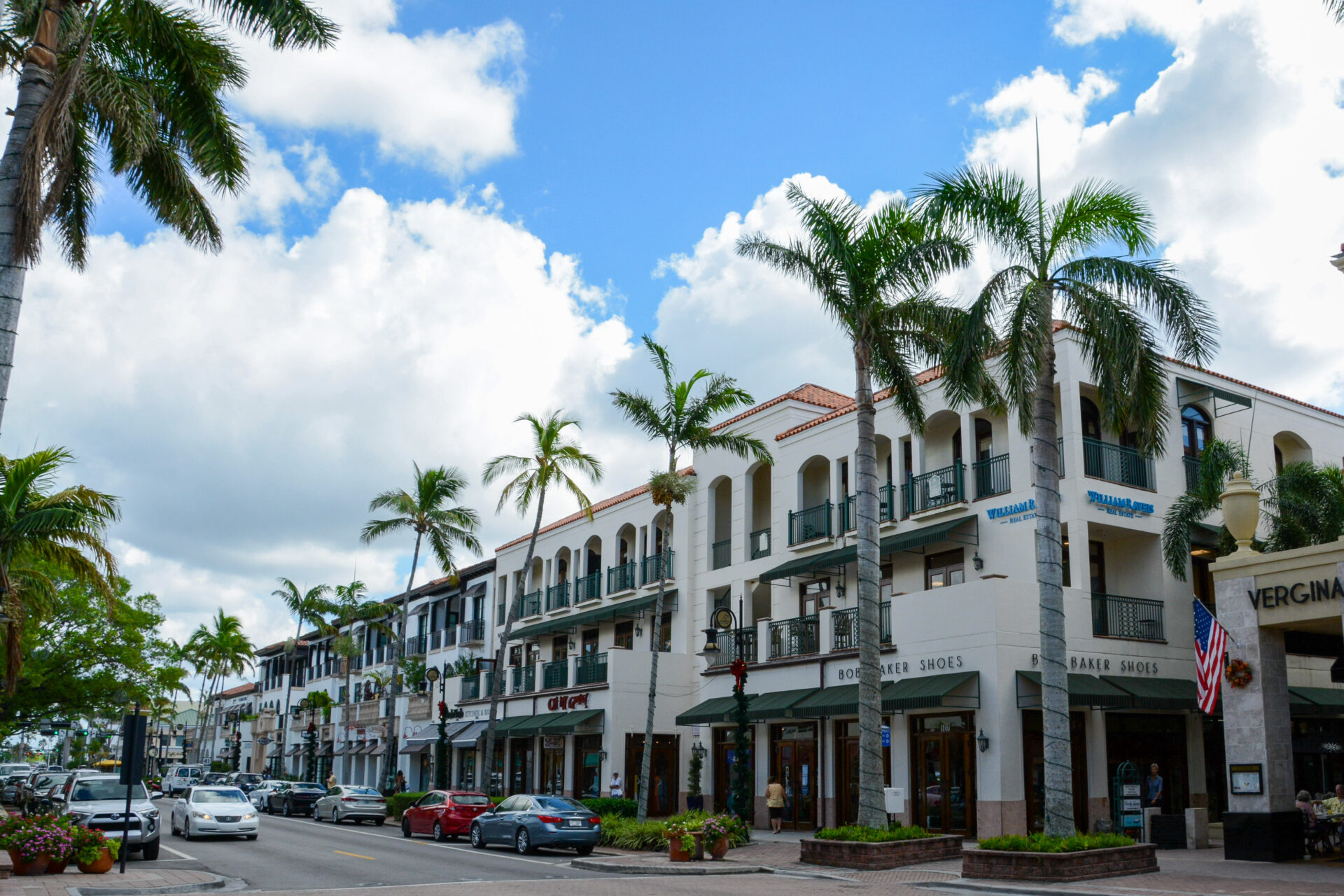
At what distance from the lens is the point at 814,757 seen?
29531 mm

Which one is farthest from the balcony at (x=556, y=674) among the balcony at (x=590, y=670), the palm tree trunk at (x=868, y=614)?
the palm tree trunk at (x=868, y=614)

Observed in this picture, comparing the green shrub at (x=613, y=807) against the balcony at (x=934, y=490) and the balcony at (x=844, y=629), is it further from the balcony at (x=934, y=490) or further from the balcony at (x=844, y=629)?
the balcony at (x=934, y=490)

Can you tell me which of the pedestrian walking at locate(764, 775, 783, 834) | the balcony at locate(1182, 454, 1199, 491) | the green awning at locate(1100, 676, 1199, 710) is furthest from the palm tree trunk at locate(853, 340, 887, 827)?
the balcony at locate(1182, 454, 1199, 491)

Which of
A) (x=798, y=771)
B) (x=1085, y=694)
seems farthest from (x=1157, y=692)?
(x=798, y=771)

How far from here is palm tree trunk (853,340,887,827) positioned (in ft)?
66.4

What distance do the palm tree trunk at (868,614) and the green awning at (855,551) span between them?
145 inches

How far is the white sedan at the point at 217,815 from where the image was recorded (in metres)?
27.2

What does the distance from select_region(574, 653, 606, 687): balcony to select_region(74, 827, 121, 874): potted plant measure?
19.1 metres

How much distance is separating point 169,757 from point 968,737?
11017cm

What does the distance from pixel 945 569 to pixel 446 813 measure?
13.9 metres

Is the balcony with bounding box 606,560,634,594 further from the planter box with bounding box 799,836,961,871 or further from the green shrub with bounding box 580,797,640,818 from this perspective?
the planter box with bounding box 799,836,961,871

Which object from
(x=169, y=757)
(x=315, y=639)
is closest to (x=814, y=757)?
(x=315, y=639)

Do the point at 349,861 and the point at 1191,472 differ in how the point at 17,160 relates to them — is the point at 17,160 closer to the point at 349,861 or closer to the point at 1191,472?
the point at 349,861

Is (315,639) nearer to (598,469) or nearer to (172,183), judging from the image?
(598,469)
